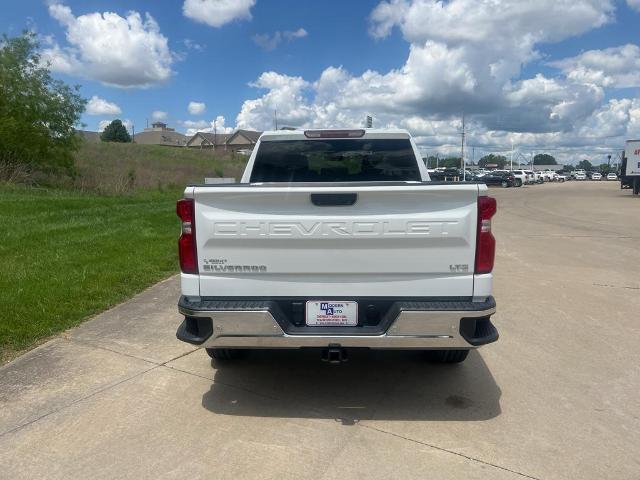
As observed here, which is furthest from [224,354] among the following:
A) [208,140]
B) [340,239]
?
[208,140]

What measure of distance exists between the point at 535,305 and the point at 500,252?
4297 millimetres

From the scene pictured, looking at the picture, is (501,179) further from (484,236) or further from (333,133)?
(484,236)

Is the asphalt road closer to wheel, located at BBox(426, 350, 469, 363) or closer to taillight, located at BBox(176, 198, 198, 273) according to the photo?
wheel, located at BBox(426, 350, 469, 363)

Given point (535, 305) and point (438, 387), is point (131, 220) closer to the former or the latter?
point (535, 305)

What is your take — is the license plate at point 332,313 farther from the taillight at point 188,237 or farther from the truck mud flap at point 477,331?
the taillight at point 188,237

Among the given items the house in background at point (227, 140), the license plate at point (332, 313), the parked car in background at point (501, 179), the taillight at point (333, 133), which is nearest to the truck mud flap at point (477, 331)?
the license plate at point (332, 313)

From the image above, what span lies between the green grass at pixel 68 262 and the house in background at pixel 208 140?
4527 inches

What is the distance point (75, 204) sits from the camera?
16.5 m

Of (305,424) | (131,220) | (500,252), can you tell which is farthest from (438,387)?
(131,220)

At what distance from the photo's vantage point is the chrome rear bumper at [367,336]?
3.52m

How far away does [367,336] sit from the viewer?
3561 mm

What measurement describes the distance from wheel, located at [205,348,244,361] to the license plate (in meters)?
1.31

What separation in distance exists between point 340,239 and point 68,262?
20.0 ft

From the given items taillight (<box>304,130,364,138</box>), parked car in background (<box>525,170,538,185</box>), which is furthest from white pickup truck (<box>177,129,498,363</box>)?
parked car in background (<box>525,170,538,185</box>)
